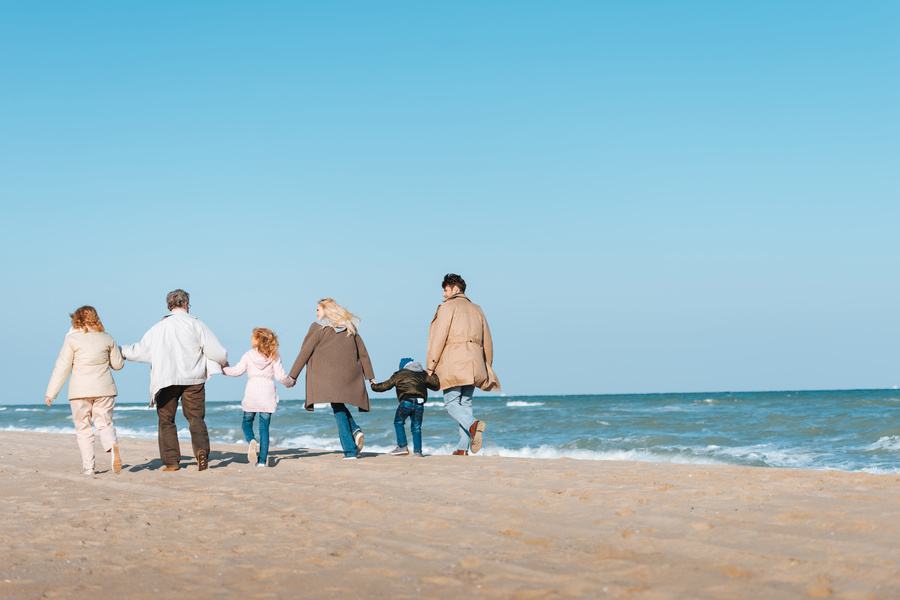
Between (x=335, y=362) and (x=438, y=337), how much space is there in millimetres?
1180

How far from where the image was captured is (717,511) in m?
4.72

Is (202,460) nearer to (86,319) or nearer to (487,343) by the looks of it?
(86,319)

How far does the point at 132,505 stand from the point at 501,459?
420 centimetres

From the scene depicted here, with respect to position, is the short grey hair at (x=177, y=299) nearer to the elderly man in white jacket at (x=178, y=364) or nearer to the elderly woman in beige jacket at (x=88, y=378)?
the elderly man in white jacket at (x=178, y=364)

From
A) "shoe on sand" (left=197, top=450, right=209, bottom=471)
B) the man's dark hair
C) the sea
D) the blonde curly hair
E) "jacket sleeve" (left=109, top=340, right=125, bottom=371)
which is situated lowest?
the sea

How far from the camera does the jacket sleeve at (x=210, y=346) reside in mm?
8062

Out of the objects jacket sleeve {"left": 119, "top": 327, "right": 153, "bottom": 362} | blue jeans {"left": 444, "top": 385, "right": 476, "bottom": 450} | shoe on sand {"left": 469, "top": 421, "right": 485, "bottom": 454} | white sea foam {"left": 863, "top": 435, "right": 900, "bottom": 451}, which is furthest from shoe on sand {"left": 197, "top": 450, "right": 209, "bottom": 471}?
white sea foam {"left": 863, "top": 435, "right": 900, "bottom": 451}

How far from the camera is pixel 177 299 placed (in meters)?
8.23

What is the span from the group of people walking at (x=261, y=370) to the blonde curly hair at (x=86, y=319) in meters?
0.01

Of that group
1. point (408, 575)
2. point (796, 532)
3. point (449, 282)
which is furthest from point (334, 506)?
point (449, 282)

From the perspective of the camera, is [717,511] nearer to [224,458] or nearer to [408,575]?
[408,575]

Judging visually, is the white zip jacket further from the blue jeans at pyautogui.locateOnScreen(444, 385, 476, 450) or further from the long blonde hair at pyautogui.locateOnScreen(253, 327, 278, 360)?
the blue jeans at pyautogui.locateOnScreen(444, 385, 476, 450)

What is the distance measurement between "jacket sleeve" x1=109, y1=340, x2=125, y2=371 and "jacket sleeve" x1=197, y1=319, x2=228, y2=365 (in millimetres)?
882

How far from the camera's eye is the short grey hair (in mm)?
8219
